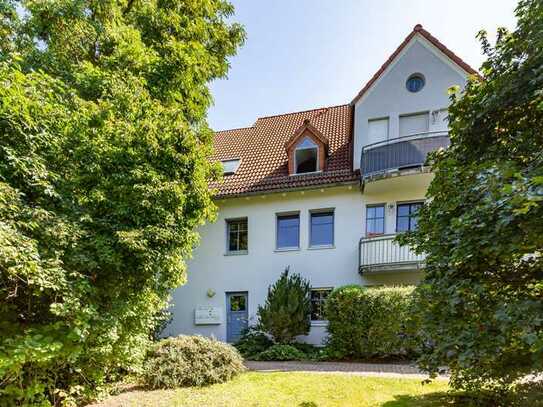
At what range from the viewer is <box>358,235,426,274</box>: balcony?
12.6 meters

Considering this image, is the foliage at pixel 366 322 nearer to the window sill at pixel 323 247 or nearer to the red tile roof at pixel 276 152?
the window sill at pixel 323 247

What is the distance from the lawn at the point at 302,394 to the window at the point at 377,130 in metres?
9.73

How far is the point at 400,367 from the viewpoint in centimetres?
990

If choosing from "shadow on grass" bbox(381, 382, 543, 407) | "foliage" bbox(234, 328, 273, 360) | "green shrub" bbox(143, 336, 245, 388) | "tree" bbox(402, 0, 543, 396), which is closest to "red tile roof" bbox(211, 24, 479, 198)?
"foliage" bbox(234, 328, 273, 360)

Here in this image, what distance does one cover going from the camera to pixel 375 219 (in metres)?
14.1

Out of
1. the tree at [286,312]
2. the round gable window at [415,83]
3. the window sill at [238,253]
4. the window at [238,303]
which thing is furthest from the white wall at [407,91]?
the window at [238,303]

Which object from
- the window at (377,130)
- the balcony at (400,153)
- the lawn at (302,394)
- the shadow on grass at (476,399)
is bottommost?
the lawn at (302,394)

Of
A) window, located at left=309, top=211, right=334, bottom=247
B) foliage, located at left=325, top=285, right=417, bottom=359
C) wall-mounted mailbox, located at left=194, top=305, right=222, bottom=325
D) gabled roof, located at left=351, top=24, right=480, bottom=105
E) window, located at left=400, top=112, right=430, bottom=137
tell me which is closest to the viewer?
foliage, located at left=325, top=285, right=417, bottom=359

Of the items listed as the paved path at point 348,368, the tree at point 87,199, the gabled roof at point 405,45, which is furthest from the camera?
the gabled roof at point 405,45

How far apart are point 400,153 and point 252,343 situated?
9116 mm

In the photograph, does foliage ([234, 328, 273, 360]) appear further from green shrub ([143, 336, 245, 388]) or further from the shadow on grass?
the shadow on grass

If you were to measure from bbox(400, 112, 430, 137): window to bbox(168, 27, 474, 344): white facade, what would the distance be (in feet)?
0.14

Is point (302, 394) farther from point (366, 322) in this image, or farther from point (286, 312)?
point (286, 312)

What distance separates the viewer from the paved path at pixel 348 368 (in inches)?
347
